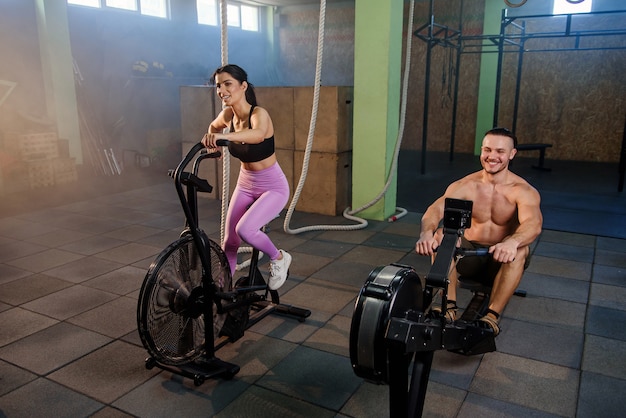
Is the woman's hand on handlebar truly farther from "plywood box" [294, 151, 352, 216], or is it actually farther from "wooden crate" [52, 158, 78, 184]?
"wooden crate" [52, 158, 78, 184]

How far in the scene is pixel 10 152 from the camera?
21.9 feet

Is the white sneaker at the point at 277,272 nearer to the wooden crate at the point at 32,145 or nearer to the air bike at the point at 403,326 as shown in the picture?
the air bike at the point at 403,326

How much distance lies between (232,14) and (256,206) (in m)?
10.1

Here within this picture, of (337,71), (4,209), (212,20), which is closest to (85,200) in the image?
(4,209)

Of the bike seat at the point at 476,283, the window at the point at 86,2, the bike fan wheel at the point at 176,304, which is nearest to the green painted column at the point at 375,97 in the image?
the bike seat at the point at 476,283

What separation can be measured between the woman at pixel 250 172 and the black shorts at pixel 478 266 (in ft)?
3.39

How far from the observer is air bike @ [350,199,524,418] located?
1.64 metres

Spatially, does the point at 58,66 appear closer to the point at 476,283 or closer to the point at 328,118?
the point at 328,118

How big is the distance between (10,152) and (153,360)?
536cm

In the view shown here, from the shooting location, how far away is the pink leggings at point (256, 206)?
2873 mm

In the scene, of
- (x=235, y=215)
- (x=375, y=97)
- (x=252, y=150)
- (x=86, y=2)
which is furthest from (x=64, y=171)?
(x=252, y=150)

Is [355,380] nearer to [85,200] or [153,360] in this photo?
[153,360]

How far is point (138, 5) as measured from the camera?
30.8ft

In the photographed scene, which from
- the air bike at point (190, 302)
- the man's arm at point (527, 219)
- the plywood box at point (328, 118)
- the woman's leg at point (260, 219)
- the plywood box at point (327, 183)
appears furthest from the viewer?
the plywood box at point (327, 183)
